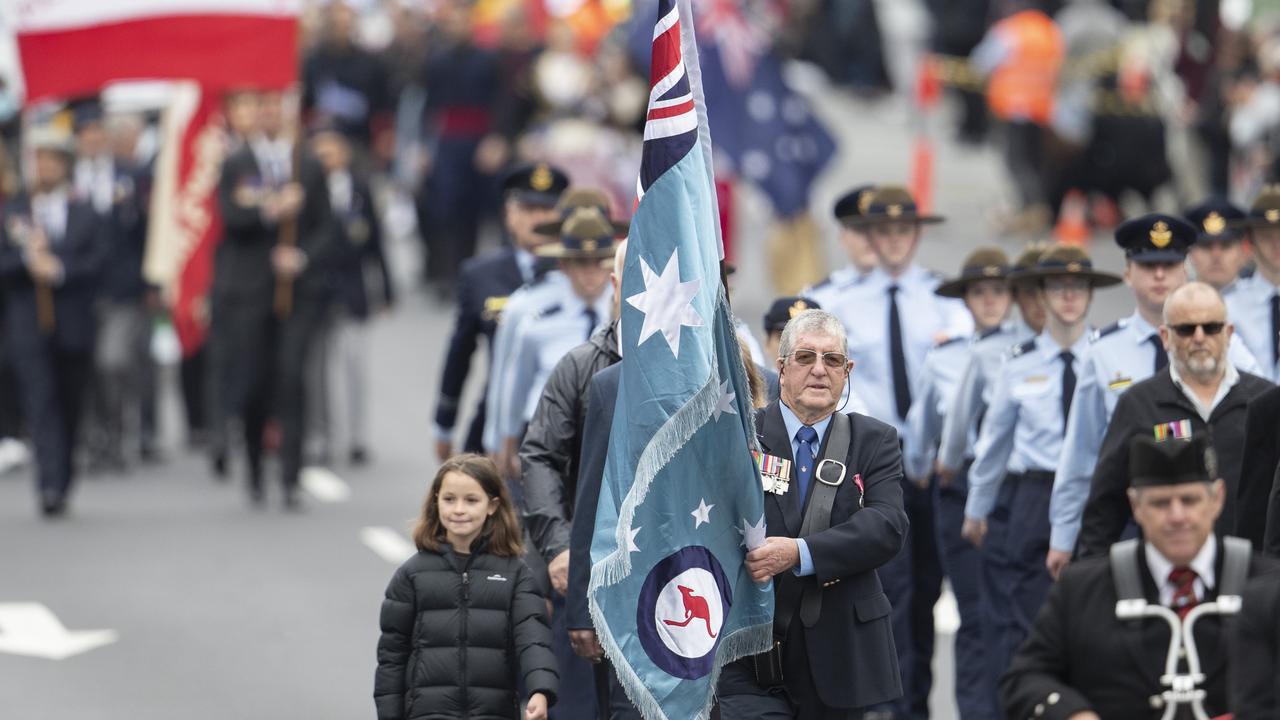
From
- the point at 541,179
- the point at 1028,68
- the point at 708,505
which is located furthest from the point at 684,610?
the point at 1028,68

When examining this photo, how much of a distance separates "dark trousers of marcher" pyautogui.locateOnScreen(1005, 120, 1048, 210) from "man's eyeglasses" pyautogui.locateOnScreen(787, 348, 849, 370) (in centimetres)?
1774

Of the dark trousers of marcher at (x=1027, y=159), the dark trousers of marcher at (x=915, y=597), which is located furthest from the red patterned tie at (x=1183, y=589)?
the dark trousers of marcher at (x=1027, y=159)

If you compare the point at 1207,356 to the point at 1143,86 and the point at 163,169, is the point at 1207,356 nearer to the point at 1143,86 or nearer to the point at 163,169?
the point at 163,169

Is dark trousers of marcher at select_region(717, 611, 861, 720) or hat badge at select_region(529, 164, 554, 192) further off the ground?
hat badge at select_region(529, 164, 554, 192)

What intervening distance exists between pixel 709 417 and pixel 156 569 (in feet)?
26.3

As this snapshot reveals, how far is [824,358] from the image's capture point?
8578 mm

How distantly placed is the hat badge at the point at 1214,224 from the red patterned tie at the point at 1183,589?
5194 millimetres

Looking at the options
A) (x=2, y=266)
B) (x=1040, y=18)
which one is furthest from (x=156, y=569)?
(x=1040, y=18)

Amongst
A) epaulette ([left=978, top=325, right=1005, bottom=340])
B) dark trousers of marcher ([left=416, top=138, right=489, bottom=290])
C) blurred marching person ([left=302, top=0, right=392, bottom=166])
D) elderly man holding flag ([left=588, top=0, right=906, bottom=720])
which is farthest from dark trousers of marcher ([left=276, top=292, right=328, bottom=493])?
blurred marching person ([left=302, top=0, right=392, bottom=166])

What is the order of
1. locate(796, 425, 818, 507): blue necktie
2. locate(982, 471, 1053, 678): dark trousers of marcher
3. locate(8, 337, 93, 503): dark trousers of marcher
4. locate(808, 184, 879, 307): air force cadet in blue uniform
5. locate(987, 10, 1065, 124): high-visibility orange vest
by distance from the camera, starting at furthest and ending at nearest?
locate(987, 10, 1065, 124): high-visibility orange vest, locate(8, 337, 93, 503): dark trousers of marcher, locate(808, 184, 879, 307): air force cadet in blue uniform, locate(982, 471, 1053, 678): dark trousers of marcher, locate(796, 425, 818, 507): blue necktie

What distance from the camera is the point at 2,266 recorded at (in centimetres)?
1755

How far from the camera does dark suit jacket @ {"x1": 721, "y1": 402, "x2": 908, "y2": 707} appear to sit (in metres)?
8.44

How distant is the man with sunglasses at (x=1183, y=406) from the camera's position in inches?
364

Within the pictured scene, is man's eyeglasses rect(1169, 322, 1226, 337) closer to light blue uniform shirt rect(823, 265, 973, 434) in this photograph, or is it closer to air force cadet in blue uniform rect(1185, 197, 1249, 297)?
air force cadet in blue uniform rect(1185, 197, 1249, 297)
